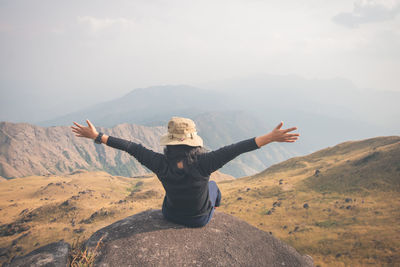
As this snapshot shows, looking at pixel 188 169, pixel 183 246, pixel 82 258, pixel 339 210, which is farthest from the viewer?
pixel 339 210

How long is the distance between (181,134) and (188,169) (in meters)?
0.99

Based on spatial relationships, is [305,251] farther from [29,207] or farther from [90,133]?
[29,207]

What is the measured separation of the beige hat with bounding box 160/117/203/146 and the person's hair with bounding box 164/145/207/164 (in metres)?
0.19

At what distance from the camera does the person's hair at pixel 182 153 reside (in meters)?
5.97

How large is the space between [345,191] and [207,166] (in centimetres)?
4236

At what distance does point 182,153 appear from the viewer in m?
5.97

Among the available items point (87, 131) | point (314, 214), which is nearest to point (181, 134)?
point (87, 131)

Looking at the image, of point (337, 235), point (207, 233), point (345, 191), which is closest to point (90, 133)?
point (207, 233)

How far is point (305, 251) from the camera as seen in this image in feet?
70.7

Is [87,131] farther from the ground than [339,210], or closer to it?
farther from the ground

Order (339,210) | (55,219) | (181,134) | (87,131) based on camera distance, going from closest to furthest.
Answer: (181,134) < (87,131) < (339,210) < (55,219)

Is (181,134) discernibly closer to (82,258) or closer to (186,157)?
(186,157)

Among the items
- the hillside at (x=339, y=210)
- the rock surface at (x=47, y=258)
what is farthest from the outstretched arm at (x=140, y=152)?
the hillside at (x=339, y=210)

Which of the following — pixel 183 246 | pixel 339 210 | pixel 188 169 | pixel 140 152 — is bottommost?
pixel 339 210
